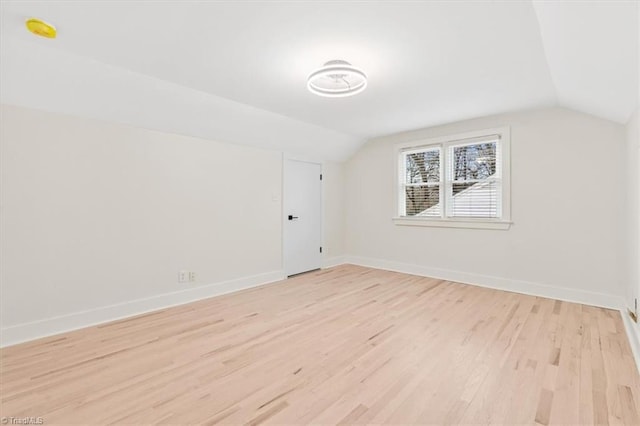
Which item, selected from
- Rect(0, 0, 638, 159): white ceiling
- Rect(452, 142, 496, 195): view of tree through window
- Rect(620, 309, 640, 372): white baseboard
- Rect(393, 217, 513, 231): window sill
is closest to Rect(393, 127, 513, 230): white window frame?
Rect(393, 217, 513, 231): window sill

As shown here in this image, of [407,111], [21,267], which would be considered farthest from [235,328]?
[407,111]

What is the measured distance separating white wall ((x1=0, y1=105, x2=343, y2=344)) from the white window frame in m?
2.49

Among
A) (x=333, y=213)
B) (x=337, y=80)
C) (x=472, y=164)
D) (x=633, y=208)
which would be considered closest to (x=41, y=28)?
(x=337, y=80)

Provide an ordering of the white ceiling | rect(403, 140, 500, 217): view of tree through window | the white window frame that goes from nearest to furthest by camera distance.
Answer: the white ceiling < the white window frame < rect(403, 140, 500, 217): view of tree through window

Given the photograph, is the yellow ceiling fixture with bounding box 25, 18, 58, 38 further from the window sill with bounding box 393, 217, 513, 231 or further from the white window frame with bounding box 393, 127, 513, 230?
the window sill with bounding box 393, 217, 513, 231

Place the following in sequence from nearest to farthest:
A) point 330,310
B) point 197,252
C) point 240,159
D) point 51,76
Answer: point 51,76, point 330,310, point 197,252, point 240,159

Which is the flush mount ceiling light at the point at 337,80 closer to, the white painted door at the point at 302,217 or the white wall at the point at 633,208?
the white painted door at the point at 302,217

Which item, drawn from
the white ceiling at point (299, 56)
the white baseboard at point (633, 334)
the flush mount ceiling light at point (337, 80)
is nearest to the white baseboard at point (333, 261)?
the white ceiling at point (299, 56)

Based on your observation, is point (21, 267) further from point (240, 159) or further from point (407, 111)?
point (407, 111)

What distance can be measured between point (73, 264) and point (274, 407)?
2556mm

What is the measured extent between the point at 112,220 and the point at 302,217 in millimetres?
2859

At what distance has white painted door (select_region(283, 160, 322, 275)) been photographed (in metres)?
4.94

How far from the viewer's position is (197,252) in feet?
12.5

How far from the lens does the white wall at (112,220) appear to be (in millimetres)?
2592
